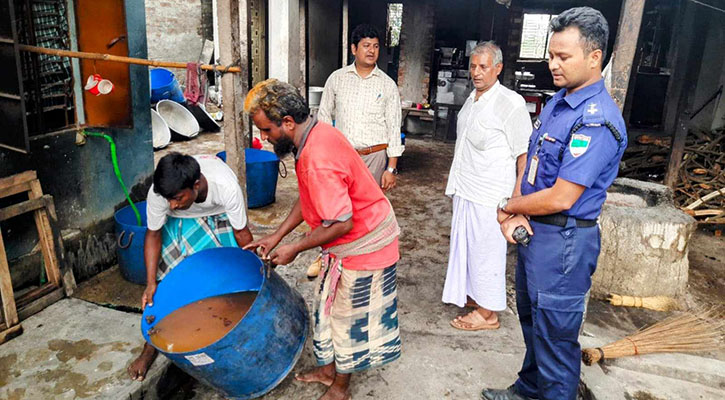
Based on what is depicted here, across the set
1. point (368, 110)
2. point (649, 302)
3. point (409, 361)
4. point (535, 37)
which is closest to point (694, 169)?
point (649, 302)

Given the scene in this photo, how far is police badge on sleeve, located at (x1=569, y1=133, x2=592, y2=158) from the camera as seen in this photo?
2.08m

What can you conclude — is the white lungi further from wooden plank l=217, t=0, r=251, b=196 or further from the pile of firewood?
the pile of firewood

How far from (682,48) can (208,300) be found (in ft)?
22.0

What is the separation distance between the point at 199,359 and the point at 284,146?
1057mm

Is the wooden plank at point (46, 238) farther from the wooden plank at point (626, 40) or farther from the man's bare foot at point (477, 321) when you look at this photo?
the wooden plank at point (626, 40)

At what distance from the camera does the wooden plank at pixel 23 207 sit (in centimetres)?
321

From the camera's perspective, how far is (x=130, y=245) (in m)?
4.00

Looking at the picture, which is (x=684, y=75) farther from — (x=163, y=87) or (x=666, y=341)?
(x=163, y=87)

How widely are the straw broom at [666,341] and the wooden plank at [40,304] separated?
11.3 feet

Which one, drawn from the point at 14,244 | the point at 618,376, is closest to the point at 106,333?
the point at 14,244

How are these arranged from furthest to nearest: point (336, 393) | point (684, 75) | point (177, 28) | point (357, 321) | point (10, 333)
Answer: point (177, 28)
point (684, 75)
point (10, 333)
point (336, 393)
point (357, 321)

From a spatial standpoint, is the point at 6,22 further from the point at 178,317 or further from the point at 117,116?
the point at 178,317

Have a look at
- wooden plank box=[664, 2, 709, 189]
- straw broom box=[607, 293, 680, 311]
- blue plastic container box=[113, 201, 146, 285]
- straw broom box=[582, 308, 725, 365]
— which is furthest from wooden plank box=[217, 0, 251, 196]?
wooden plank box=[664, 2, 709, 189]

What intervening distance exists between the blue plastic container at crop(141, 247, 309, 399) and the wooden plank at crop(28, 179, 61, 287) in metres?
1.28
